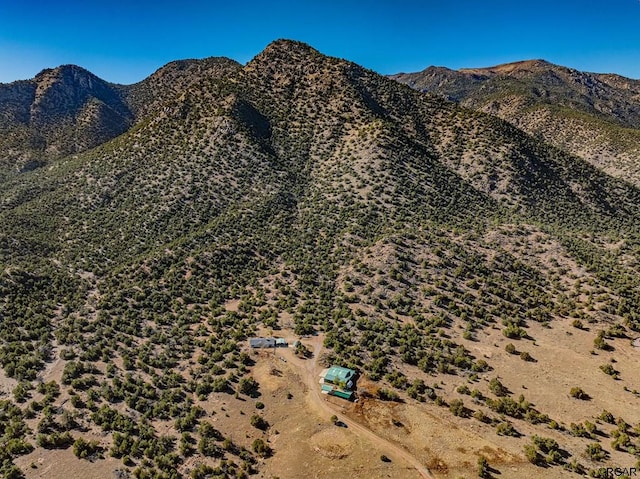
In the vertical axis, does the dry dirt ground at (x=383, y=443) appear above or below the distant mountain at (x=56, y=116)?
below

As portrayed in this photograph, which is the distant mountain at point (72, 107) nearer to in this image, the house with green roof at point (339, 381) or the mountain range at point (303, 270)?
the mountain range at point (303, 270)

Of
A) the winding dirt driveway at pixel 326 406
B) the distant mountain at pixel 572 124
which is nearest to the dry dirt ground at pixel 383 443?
the winding dirt driveway at pixel 326 406

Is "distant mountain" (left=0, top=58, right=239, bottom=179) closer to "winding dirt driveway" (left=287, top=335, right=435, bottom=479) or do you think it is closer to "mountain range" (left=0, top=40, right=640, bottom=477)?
"mountain range" (left=0, top=40, right=640, bottom=477)

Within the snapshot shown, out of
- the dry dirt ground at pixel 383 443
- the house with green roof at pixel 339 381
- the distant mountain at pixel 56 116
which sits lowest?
the dry dirt ground at pixel 383 443

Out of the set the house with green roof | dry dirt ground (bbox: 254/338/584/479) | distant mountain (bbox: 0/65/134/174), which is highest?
distant mountain (bbox: 0/65/134/174)

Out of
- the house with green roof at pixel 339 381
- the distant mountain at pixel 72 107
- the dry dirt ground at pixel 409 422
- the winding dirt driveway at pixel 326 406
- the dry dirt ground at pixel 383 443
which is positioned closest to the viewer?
the dry dirt ground at pixel 383 443

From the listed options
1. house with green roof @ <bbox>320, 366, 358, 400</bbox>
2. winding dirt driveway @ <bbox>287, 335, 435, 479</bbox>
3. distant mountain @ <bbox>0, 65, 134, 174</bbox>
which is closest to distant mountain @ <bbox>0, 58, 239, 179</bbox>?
distant mountain @ <bbox>0, 65, 134, 174</bbox>

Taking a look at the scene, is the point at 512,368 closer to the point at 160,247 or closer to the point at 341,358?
the point at 341,358
